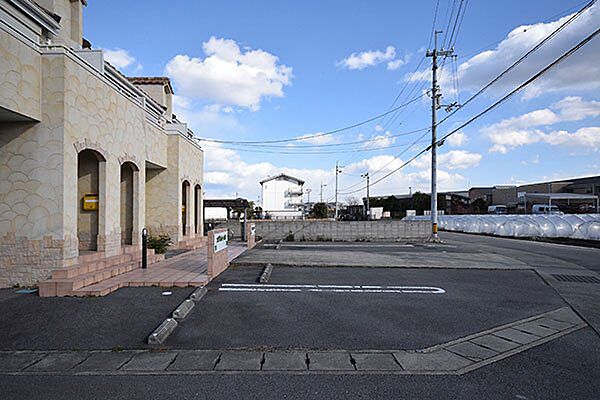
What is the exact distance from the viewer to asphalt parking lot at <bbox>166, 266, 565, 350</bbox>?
5301 millimetres

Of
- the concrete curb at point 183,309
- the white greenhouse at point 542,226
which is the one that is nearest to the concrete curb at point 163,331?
the concrete curb at point 183,309

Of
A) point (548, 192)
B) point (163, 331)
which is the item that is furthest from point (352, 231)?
point (548, 192)

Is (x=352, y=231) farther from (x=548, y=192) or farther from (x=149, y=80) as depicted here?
(x=548, y=192)

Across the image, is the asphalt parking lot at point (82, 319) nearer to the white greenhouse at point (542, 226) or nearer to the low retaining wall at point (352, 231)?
the low retaining wall at point (352, 231)

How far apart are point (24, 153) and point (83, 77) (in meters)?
2.10

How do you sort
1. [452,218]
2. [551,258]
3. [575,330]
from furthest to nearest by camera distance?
1. [452,218]
2. [551,258]
3. [575,330]

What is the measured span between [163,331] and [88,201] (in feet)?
20.5

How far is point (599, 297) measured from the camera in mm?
8062

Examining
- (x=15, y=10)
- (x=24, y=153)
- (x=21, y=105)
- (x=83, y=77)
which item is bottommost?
(x=24, y=153)

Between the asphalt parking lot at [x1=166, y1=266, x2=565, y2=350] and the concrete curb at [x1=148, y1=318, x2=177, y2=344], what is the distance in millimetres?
129

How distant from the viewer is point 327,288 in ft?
28.1

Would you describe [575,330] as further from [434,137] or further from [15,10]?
[434,137]

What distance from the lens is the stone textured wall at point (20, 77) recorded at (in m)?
7.16

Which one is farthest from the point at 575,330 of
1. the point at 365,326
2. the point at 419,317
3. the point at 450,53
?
the point at 450,53
